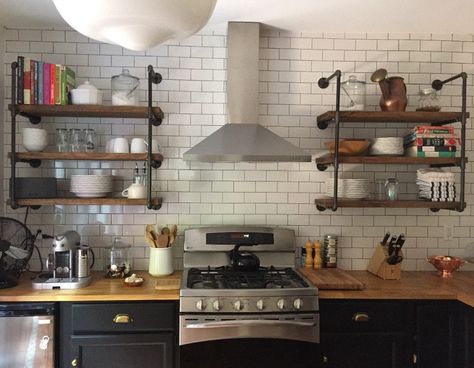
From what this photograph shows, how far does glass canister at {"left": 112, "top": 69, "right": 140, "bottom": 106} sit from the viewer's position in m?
2.52

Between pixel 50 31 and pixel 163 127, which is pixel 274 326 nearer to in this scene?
pixel 163 127

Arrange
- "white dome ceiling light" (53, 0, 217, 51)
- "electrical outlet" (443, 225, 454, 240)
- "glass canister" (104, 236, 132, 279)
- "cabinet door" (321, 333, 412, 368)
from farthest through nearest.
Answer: "electrical outlet" (443, 225, 454, 240) → "glass canister" (104, 236, 132, 279) → "cabinet door" (321, 333, 412, 368) → "white dome ceiling light" (53, 0, 217, 51)

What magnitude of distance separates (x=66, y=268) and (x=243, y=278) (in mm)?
1055

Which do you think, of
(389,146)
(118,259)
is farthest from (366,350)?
(118,259)

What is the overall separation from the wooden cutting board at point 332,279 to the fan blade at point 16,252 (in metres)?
1.71

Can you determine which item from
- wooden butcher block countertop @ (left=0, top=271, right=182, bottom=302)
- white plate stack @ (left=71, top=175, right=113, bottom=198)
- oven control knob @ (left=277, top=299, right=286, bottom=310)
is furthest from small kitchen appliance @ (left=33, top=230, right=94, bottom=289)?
oven control knob @ (left=277, top=299, right=286, bottom=310)

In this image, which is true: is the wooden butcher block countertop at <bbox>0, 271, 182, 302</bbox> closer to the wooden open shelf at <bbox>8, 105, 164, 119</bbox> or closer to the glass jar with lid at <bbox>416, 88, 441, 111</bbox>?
the wooden open shelf at <bbox>8, 105, 164, 119</bbox>

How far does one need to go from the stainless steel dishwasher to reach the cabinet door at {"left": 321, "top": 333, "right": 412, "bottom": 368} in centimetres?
149

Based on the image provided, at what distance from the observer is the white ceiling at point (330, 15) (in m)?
2.35

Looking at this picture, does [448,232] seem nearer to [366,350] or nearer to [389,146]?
[389,146]

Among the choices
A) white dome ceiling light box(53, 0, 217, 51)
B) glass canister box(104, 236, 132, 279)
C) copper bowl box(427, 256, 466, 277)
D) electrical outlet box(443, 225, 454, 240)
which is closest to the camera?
white dome ceiling light box(53, 0, 217, 51)

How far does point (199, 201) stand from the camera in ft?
9.15

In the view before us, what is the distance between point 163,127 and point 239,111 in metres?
0.55

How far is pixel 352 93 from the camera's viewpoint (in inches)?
107
